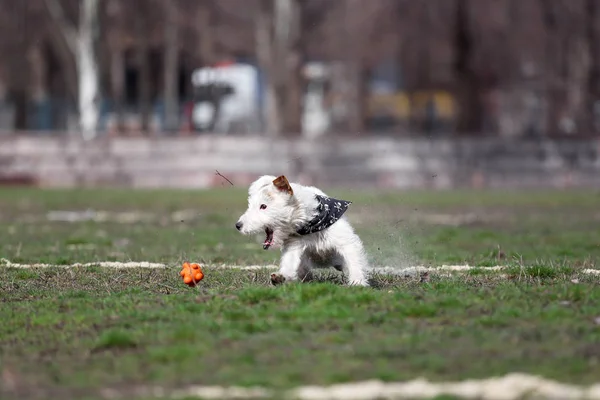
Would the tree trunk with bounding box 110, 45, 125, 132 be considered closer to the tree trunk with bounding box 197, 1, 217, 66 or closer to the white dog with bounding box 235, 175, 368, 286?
the tree trunk with bounding box 197, 1, 217, 66

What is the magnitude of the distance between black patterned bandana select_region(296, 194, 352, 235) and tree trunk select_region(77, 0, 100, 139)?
3920 cm

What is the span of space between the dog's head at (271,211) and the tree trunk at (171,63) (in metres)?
52.3

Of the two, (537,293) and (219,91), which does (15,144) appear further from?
(537,293)

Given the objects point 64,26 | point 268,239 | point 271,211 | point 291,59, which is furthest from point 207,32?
point 271,211

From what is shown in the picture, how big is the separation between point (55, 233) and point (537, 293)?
38.1ft

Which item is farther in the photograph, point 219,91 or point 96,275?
point 219,91

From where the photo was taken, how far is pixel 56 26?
193 ft

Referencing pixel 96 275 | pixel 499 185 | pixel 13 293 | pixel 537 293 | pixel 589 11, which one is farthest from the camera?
pixel 589 11

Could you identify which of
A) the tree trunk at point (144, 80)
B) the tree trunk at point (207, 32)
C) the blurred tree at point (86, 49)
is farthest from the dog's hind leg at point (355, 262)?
the tree trunk at point (207, 32)

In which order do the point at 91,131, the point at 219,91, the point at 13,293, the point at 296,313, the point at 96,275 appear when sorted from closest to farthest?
the point at 296,313
the point at 13,293
the point at 96,275
the point at 91,131
the point at 219,91

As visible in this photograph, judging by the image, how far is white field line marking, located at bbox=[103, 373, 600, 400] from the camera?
802 cm

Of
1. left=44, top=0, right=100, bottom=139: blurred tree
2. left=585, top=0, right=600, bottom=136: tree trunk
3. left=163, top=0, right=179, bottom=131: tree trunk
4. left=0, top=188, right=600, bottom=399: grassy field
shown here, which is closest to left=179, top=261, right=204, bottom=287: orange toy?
left=0, top=188, right=600, bottom=399: grassy field

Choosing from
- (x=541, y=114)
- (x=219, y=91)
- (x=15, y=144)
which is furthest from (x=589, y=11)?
(x=15, y=144)

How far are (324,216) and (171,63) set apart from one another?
57061mm
